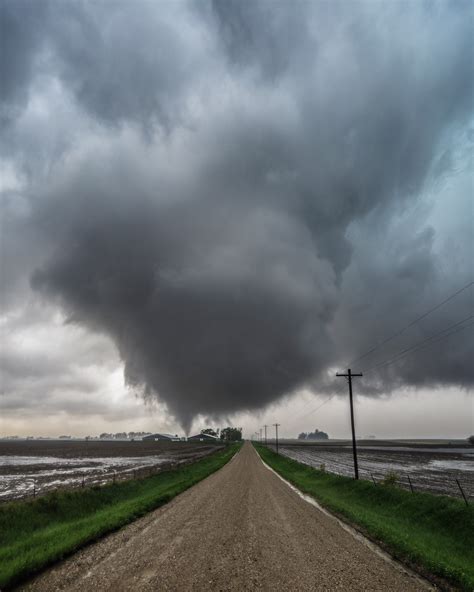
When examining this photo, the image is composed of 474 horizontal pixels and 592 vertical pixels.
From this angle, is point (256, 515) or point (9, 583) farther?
point (256, 515)

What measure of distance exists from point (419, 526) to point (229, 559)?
1279 centimetres

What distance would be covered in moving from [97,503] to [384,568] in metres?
21.2

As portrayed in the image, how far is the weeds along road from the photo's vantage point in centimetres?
1159

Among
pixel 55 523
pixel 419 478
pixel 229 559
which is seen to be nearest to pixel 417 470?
pixel 419 478

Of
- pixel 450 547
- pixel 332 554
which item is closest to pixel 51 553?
pixel 332 554

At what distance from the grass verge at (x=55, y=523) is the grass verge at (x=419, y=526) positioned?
12863mm

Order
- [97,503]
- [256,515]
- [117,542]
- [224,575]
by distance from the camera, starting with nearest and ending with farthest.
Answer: [224,575] → [117,542] → [256,515] → [97,503]

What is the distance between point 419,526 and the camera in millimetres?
20594

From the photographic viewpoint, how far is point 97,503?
27.0m

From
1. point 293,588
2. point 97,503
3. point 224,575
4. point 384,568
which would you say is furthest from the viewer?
point 97,503

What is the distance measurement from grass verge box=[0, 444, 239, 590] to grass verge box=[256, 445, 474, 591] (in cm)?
1286

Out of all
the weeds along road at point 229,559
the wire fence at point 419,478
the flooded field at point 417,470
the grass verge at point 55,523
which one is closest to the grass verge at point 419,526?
the weeds along road at point 229,559

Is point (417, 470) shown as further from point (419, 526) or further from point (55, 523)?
point (55, 523)

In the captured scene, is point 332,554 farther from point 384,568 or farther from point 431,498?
point 431,498
